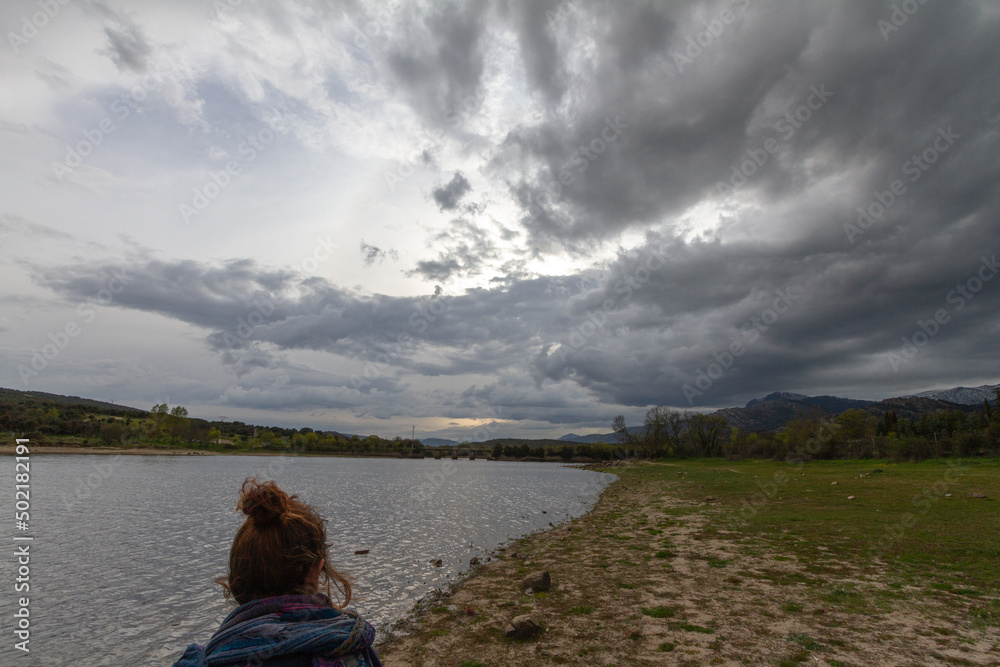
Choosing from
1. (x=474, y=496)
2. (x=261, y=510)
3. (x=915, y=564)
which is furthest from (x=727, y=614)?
(x=474, y=496)

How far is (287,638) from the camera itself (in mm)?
2510

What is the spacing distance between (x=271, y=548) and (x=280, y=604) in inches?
12.7

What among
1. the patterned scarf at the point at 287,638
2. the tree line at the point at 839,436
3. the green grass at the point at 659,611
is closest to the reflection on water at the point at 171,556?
the patterned scarf at the point at 287,638

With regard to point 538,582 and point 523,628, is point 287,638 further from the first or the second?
point 538,582

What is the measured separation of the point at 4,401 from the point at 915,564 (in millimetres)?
226918

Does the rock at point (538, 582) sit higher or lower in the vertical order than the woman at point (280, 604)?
lower

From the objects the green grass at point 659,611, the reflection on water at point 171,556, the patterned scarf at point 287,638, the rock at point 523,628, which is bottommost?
the reflection on water at point 171,556

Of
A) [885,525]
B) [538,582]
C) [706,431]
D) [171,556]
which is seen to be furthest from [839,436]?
[171,556]

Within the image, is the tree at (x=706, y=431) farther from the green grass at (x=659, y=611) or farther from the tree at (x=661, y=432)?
the green grass at (x=659, y=611)

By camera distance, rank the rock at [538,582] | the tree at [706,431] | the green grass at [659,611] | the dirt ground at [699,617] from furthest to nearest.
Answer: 1. the tree at [706,431]
2. the rock at [538,582]
3. the green grass at [659,611]
4. the dirt ground at [699,617]

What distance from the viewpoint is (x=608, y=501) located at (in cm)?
4716

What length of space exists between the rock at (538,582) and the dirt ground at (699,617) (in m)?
0.38

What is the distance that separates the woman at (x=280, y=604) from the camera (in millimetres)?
2494

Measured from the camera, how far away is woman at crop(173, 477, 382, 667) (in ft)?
8.18
